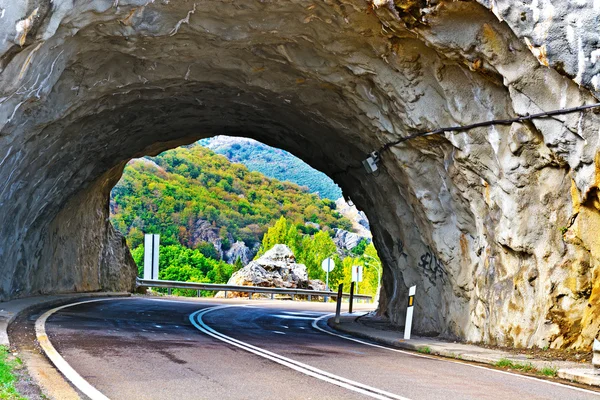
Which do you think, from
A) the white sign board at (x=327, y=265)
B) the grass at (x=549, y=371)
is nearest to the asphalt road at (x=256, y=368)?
the grass at (x=549, y=371)

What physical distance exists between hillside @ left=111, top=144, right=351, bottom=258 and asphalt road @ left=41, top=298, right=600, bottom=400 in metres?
86.2

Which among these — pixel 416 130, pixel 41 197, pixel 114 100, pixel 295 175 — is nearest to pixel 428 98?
pixel 416 130

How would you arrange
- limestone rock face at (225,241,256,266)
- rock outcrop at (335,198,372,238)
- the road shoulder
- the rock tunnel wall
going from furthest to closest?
rock outcrop at (335,198,372,238) < limestone rock face at (225,241,256,266) < the rock tunnel wall < the road shoulder

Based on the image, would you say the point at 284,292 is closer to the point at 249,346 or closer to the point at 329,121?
the point at 329,121

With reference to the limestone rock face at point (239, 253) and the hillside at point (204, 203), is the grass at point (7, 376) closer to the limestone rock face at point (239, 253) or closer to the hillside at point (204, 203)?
the hillside at point (204, 203)

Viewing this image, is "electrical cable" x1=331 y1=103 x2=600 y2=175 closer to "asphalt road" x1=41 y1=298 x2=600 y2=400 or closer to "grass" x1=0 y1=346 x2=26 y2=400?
"asphalt road" x1=41 y1=298 x2=600 y2=400

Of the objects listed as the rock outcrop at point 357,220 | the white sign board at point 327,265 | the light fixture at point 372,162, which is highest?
the rock outcrop at point 357,220

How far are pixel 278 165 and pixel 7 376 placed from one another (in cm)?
16463

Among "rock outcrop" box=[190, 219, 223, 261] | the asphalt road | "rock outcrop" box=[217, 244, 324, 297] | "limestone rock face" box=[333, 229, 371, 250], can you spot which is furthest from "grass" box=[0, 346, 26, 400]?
"limestone rock face" box=[333, 229, 371, 250]

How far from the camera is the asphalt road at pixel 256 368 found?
8.41 meters

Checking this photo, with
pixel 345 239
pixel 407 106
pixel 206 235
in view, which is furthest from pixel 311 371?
pixel 345 239

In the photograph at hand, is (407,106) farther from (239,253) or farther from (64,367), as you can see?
(239,253)

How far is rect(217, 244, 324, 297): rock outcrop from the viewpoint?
44.4m

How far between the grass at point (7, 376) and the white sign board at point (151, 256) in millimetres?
27317
